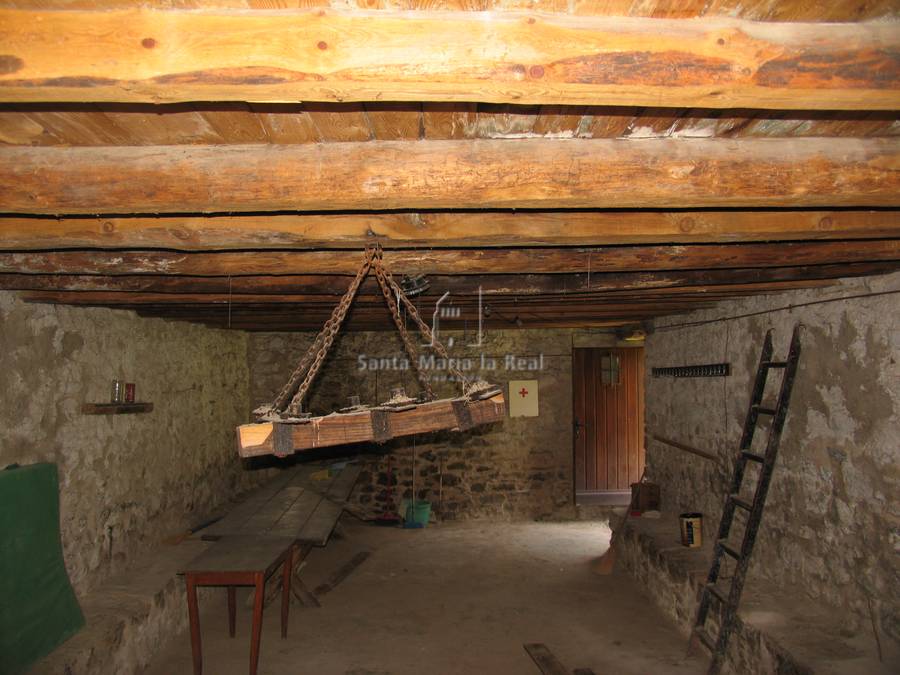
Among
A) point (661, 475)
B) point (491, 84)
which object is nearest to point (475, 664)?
point (661, 475)

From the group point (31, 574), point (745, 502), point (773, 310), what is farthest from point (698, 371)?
point (31, 574)

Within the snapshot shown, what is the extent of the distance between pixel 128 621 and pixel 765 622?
4.15 meters

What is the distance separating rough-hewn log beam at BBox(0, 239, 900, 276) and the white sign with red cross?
210 inches

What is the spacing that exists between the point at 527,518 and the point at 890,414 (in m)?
5.79

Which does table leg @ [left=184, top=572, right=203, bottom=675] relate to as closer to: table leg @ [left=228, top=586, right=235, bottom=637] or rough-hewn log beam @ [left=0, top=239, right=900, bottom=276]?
table leg @ [left=228, top=586, right=235, bottom=637]

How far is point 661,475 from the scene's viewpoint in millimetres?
6695

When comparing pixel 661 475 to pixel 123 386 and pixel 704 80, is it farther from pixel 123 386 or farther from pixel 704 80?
pixel 704 80

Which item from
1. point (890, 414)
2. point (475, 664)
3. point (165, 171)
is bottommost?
point (475, 664)

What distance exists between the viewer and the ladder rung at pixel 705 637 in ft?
14.2

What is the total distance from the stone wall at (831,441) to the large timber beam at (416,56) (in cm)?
261

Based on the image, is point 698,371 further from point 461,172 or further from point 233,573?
point 461,172

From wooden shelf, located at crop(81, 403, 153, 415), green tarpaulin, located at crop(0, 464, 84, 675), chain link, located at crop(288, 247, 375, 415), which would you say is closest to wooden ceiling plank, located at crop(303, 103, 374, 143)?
chain link, located at crop(288, 247, 375, 415)

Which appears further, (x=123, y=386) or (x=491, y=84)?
(x=123, y=386)

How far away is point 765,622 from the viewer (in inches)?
154
